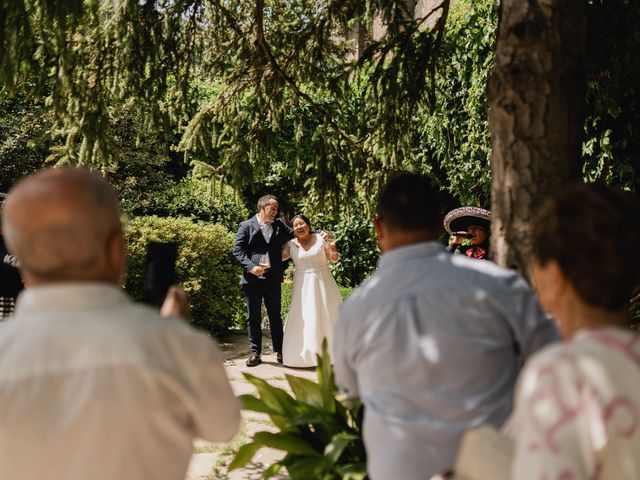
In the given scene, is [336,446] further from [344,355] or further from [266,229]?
[266,229]

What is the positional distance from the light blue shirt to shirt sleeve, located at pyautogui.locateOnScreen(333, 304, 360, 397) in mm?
82

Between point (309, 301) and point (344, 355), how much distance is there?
588 centimetres

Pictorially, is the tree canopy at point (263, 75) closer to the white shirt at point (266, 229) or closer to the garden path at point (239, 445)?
the white shirt at point (266, 229)

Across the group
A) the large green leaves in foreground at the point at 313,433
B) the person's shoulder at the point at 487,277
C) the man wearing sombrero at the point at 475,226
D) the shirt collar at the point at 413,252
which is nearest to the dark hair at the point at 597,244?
the person's shoulder at the point at 487,277

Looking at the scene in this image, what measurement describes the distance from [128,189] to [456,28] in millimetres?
9671

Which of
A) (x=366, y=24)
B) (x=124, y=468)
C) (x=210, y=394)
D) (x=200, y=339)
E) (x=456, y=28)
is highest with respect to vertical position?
(x=456, y=28)

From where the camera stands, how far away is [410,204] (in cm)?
213

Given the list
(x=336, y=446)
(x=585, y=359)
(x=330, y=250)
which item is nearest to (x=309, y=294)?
(x=330, y=250)

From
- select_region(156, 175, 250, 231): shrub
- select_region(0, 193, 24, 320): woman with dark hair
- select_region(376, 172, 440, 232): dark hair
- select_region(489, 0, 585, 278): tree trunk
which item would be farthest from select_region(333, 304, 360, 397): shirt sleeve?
select_region(156, 175, 250, 231): shrub

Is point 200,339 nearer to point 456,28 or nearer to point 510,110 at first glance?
point 510,110

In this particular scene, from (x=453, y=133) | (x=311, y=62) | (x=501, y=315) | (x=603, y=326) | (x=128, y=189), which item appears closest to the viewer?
(x=603, y=326)

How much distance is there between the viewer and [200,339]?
1569mm

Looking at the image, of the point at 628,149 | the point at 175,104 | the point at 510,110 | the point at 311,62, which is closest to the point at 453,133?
Result: the point at 628,149

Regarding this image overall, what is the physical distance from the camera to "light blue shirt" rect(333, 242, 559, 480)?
1966mm
